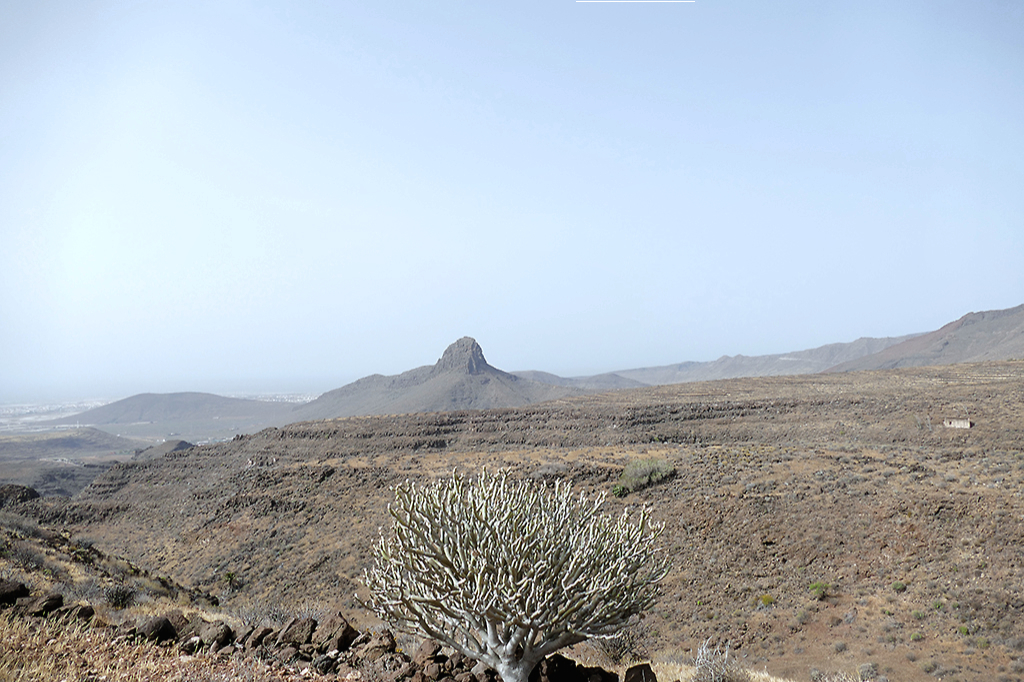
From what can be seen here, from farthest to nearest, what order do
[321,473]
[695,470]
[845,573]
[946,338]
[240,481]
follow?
[946,338], [240,481], [321,473], [695,470], [845,573]

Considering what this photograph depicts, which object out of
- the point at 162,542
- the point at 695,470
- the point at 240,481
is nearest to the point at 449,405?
the point at 240,481

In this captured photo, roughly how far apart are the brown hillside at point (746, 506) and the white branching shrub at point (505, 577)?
753 centimetres

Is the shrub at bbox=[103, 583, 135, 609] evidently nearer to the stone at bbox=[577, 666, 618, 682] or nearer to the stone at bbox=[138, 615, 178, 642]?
the stone at bbox=[138, 615, 178, 642]

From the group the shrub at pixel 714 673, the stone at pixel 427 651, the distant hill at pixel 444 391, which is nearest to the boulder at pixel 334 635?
the stone at pixel 427 651

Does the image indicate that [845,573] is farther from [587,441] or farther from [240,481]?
[240,481]

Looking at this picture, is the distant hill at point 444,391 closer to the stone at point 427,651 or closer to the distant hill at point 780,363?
the distant hill at point 780,363

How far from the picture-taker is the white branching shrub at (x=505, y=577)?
5.14 meters

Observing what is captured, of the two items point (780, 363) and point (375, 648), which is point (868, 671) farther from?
point (780, 363)

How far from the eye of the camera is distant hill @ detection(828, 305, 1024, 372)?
92.4m

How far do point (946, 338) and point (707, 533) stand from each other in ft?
435

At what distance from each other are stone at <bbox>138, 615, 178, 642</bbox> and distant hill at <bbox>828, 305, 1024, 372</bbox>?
364 feet

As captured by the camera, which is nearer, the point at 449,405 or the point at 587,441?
the point at 587,441

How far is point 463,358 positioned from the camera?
109688mm

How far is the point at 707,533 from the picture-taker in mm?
17750
